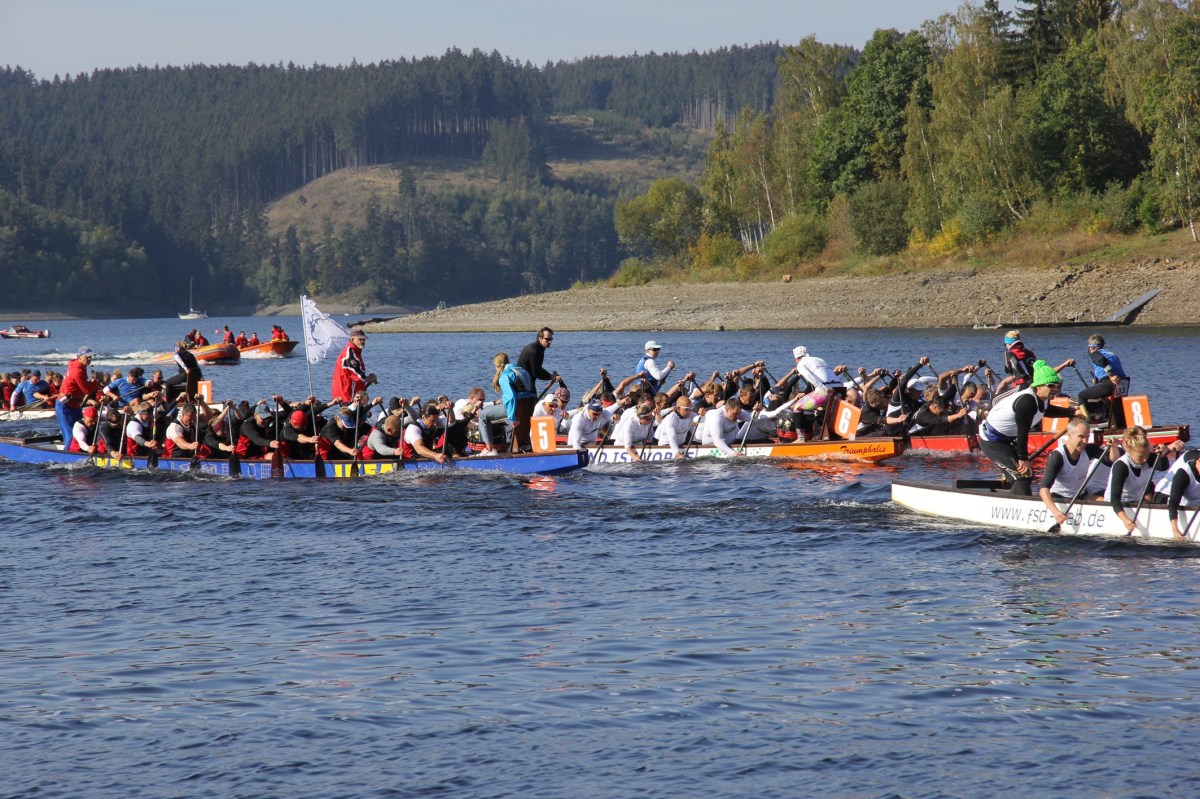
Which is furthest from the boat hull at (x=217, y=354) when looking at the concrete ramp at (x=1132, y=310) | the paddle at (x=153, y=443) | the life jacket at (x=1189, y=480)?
the life jacket at (x=1189, y=480)

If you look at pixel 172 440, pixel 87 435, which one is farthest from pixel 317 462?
pixel 87 435

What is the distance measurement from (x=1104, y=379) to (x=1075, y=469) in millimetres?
8816

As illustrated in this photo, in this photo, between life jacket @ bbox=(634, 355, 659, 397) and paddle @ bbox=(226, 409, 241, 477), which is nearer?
paddle @ bbox=(226, 409, 241, 477)

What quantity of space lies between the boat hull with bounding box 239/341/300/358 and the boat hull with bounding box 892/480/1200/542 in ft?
179

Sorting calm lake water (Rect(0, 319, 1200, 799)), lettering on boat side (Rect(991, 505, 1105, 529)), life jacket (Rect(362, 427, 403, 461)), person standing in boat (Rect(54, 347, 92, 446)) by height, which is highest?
person standing in boat (Rect(54, 347, 92, 446))

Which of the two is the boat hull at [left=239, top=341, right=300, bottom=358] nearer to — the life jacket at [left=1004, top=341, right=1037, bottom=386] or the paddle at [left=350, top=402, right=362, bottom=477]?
the paddle at [left=350, top=402, right=362, bottom=477]

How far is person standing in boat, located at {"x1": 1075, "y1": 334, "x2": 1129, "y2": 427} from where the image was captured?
2369 cm

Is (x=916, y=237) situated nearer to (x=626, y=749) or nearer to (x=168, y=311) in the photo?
(x=626, y=749)

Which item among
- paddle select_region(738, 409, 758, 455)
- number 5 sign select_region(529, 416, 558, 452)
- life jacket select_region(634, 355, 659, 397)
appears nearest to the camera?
A: number 5 sign select_region(529, 416, 558, 452)

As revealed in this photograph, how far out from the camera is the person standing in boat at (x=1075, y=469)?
52.2 ft

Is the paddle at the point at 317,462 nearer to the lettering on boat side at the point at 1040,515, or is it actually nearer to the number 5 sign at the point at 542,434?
the number 5 sign at the point at 542,434

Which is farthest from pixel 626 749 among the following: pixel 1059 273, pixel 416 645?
pixel 1059 273

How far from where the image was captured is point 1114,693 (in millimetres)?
10906


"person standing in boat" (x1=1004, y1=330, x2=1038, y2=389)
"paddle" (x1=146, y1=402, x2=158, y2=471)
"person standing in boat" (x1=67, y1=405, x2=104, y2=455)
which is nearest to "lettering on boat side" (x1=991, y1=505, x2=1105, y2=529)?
"person standing in boat" (x1=1004, y1=330, x2=1038, y2=389)
